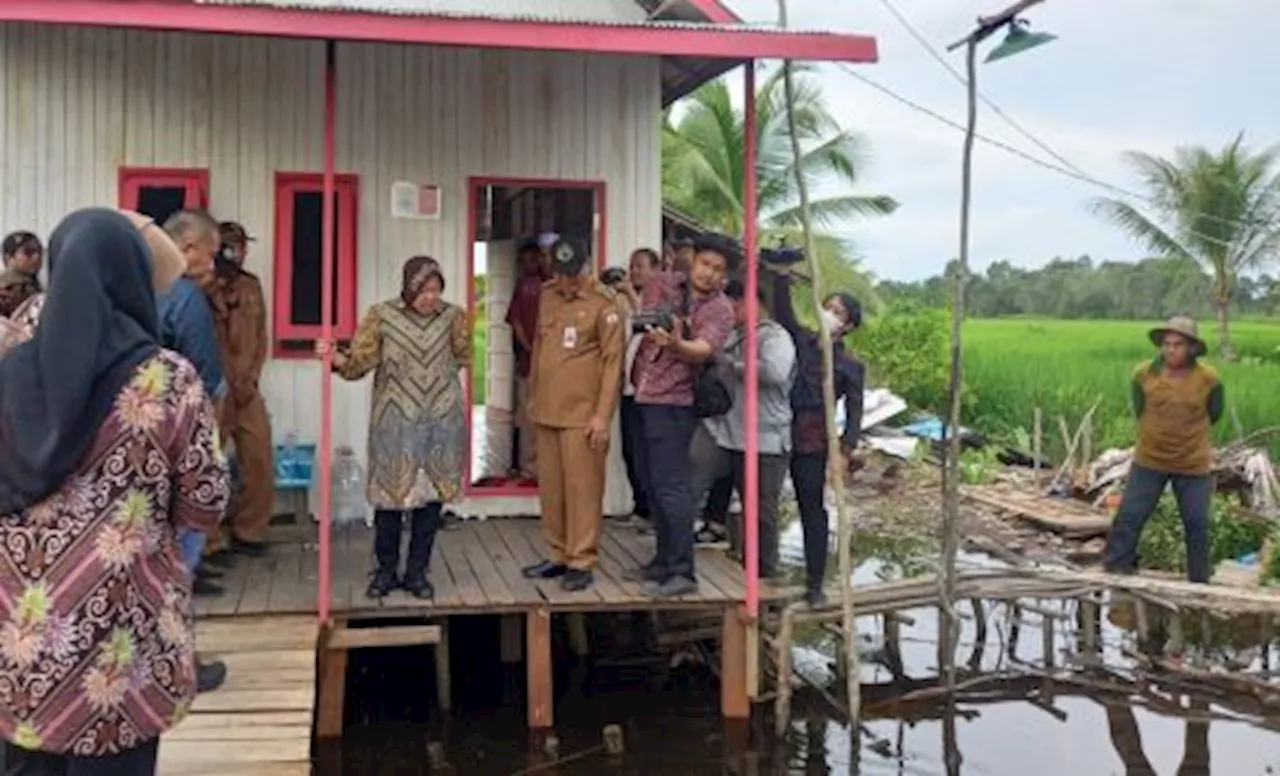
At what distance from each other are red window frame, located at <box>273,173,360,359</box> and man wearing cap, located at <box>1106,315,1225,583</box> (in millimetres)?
4969

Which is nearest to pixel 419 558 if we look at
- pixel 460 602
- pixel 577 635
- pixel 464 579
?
pixel 460 602

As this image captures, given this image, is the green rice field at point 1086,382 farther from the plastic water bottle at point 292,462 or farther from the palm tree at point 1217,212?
the plastic water bottle at point 292,462

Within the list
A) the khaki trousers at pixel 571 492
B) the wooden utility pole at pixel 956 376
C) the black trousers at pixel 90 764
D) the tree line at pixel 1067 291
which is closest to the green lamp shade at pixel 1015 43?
the wooden utility pole at pixel 956 376

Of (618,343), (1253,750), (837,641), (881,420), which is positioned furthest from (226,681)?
(881,420)

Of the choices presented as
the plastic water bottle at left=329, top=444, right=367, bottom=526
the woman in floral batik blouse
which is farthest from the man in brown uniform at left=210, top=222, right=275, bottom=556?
the woman in floral batik blouse

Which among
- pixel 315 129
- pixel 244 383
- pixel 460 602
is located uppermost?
pixel 315 129

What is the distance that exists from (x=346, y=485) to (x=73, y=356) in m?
6.02

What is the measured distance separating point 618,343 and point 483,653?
2708 mm

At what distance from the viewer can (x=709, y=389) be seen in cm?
682

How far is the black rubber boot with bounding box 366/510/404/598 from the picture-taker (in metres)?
6.85

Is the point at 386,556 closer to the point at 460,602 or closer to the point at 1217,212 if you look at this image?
the point at 460,602

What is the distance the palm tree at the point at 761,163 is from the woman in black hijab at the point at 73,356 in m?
17.1

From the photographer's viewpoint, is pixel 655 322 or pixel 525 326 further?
pixel 525 326

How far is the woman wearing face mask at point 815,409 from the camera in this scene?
293 inches
